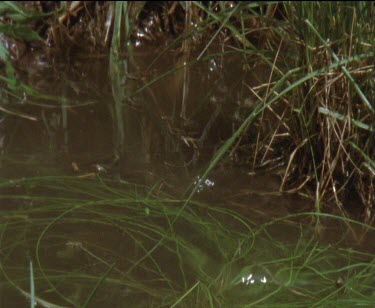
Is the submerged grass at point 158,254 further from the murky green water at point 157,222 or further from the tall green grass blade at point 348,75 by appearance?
the tall green grass blade at point 348,75

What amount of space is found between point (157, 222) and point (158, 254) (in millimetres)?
119

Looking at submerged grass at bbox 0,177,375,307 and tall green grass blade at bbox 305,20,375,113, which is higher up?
tall green grass blade at bbox 305,20,375,113

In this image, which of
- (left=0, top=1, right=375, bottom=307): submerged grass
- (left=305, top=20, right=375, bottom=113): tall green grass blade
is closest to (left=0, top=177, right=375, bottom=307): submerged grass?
(left=0, top=1, right=375, bottom=307): submerged grass

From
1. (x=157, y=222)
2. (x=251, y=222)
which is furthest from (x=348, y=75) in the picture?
(x=157, y=222)

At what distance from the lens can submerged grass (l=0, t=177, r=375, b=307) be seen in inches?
63.8

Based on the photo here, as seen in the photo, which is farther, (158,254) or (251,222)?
(251,222)

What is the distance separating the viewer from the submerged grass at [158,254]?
1.62 metres

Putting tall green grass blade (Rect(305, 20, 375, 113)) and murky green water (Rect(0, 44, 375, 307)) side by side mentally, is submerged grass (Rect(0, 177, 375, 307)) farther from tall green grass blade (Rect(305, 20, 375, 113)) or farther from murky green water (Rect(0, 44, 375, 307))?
tall green grass blade (Rect(305, 20, 375, 113))

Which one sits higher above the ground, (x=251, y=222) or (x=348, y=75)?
(x=348, y=75)

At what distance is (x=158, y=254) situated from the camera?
Answer: 174 centimetres

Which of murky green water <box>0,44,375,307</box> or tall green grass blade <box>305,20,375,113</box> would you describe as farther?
tall green grass blade <box>305,20,375,113</box>

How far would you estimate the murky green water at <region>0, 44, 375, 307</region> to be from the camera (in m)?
1.64

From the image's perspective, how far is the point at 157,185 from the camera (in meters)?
2.02

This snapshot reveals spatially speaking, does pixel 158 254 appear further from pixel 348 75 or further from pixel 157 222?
pixel 348 75
